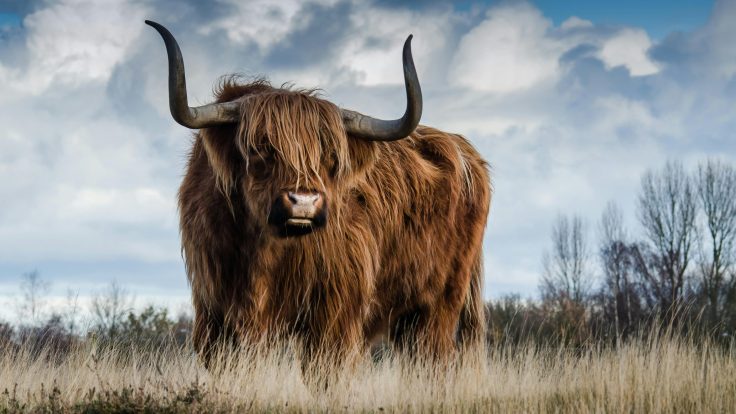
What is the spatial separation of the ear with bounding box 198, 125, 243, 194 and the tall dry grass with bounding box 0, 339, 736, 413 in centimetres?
126

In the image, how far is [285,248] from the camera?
255 inches

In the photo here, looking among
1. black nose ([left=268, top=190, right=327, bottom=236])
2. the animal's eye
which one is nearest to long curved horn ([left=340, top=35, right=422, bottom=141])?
the animal's eye

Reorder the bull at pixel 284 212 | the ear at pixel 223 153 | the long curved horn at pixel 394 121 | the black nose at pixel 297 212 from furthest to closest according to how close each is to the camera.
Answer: the long curved horn at pixel 394 121 → the ear at pixel 223 153 → the bull at pixel 284 212 → the black nose at pixel 297 212

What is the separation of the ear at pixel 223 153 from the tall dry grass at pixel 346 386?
4.12 ft

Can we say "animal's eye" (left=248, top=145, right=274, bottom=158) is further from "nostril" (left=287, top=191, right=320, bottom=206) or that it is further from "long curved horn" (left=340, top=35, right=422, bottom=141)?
"long curved horn" (left=340, top=35, right=422, bottom=141)

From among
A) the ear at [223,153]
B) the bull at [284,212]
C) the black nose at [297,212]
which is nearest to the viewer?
the black nose at [297,212]

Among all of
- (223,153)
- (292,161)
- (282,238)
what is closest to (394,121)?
(292,161)

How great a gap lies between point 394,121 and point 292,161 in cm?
129

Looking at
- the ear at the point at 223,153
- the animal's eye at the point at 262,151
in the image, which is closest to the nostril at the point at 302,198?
the animal's eye at the point at 262,151

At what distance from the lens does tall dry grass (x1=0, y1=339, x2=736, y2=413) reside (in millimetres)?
5809

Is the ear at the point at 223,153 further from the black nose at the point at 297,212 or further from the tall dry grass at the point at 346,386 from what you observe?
the tall dry grass at the point at 346,386

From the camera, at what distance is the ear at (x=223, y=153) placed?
20.8 feet

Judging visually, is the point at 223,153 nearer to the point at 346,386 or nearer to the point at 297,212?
the point at 297,212

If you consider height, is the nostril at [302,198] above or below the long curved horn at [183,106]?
below
